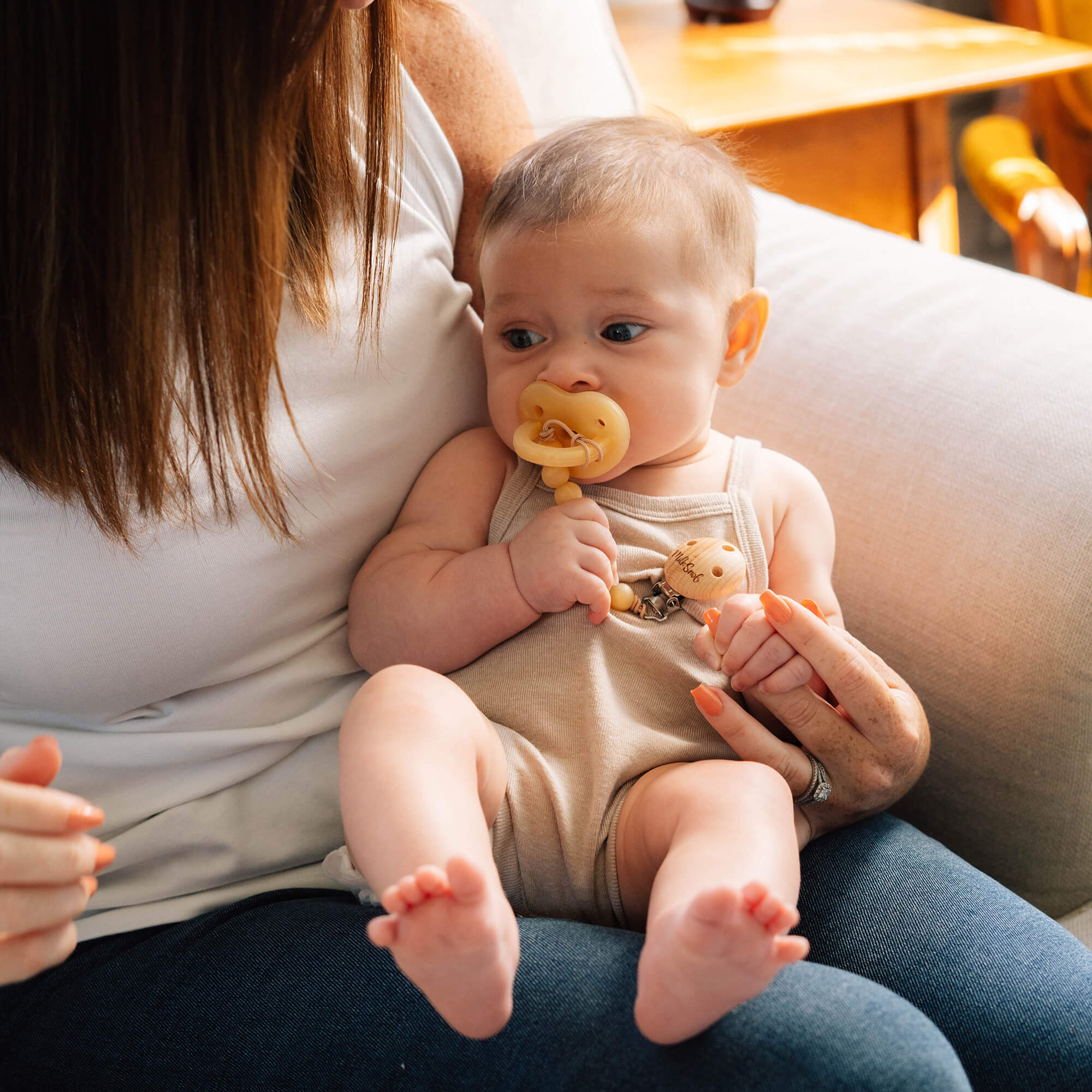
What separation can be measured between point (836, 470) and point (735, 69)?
2.90 feet

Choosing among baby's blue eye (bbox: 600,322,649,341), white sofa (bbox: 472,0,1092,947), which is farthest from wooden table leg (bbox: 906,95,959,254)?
baby's blue eye (bbox: 600,322,649,341)

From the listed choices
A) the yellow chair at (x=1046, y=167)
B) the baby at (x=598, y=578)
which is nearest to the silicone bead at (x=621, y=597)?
the baby at (x=598, y=578)

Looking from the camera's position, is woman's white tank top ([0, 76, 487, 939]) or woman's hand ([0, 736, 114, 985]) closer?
woman's hand ([0, 736, 114, 985])

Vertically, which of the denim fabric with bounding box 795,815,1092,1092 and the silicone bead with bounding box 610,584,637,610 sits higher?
the silicone bead with bounding box 610,584,637,610

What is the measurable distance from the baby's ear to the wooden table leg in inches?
33.2

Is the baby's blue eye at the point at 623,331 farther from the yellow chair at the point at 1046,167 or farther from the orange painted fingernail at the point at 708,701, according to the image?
the yellow chair at the point at 1046,167

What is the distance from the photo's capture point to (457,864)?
0.48 metres

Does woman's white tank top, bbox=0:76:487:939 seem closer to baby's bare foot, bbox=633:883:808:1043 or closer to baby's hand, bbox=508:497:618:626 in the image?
baby's hand, bbox=508:497:618:626

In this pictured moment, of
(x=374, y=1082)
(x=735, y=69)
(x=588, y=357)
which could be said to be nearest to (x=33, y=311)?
(x=588, y=357)

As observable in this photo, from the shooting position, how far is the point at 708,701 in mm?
679

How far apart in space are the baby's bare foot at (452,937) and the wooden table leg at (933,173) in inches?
51.7

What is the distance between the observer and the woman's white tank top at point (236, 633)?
2.04 ft

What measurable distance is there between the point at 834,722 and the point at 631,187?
385 millimetres

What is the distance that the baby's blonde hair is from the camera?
0.73 m
